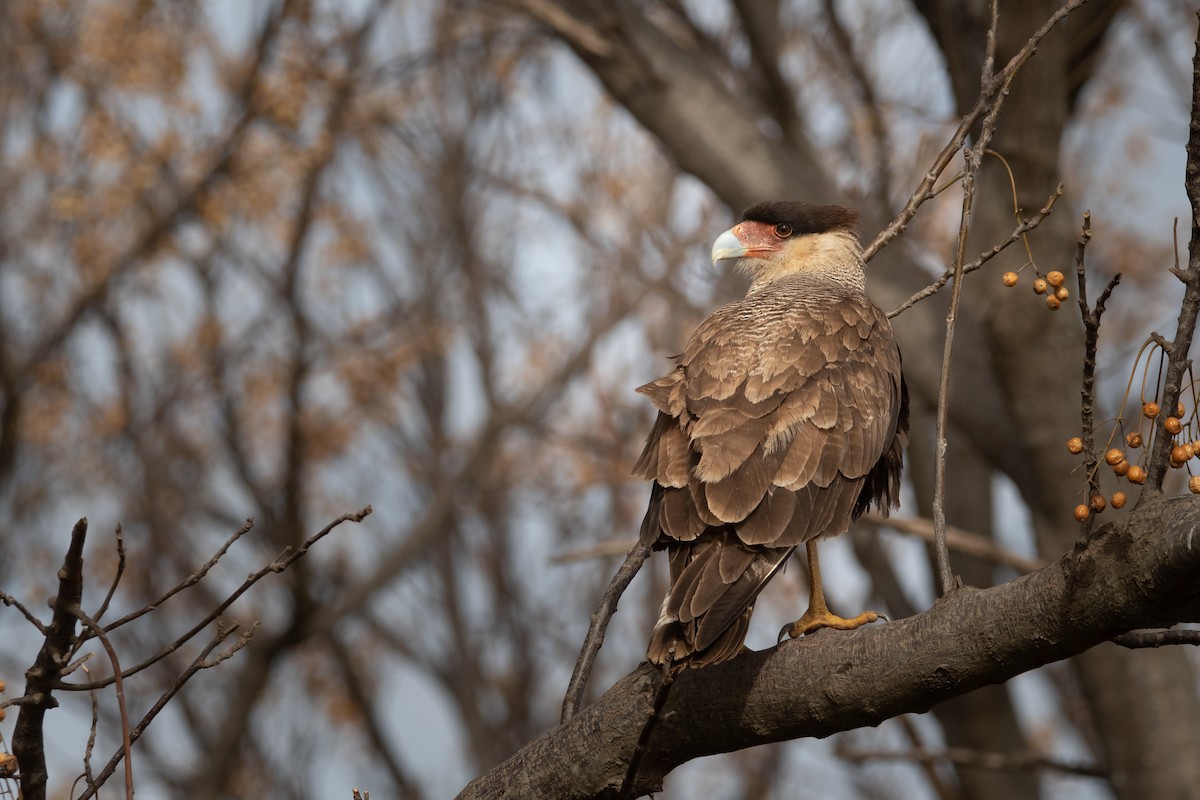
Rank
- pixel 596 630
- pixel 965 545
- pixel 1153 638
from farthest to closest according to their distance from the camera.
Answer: pixel 965 545
pixel 596 630
pixel 1153 638

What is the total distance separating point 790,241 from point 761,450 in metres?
2.03

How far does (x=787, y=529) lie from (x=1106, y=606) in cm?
95

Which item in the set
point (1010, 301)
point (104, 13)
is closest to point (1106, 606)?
point (1010, 301)

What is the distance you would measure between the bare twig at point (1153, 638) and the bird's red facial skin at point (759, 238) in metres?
2.69

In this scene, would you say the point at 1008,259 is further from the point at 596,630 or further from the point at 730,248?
the point at 596,630

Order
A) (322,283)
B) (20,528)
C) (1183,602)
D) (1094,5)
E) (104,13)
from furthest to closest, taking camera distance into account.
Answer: (322,283), (20,528), (104,13), (1094,5), (1183,602)


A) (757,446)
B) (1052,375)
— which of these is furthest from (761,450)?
(1052,375)

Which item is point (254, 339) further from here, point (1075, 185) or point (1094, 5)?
point (1094, 5)

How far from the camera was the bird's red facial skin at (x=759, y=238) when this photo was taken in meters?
5.21

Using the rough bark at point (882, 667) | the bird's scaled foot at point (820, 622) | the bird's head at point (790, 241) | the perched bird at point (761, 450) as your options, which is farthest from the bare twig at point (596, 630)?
the bird's head at point (790, 241)

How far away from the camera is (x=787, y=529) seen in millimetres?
3148

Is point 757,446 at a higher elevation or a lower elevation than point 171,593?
higher

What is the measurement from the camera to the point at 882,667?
265cm

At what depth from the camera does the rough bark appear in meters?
2.29
